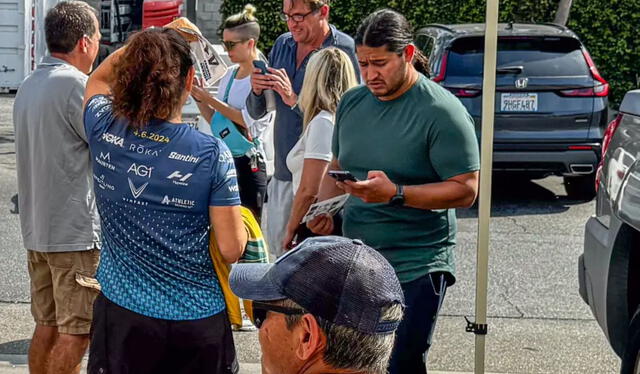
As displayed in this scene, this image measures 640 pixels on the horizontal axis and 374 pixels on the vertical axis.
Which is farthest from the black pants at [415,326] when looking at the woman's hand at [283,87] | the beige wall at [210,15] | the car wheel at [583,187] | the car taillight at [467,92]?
the beige wall at [210,15]

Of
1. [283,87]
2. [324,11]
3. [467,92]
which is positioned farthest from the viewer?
[467,92]

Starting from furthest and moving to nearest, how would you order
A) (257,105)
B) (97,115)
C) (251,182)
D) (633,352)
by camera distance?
(251,182), (257,105), (633,352), (97,115)

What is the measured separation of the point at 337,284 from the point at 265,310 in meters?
0.24

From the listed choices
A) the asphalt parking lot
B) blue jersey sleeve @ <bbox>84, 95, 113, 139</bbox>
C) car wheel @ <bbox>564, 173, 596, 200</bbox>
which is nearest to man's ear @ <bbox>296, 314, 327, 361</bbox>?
blue jersey sleeve @ <bbox>84, 95, 113, 139</bbox>

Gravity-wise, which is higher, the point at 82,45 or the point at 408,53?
the point at 408,53

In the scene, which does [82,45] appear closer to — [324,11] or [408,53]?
[324,11]

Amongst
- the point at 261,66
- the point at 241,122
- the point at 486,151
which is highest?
the point at 261,66

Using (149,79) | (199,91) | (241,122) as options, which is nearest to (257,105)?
(199,91)

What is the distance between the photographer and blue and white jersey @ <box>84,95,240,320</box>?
3.88m

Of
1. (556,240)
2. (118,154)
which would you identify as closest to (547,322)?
(556,240)

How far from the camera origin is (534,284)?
812cm

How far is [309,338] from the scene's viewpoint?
2373 millimetres

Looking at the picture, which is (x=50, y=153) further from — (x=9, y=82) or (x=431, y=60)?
(x=9, y=82)

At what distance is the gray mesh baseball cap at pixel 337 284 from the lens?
234 cm
